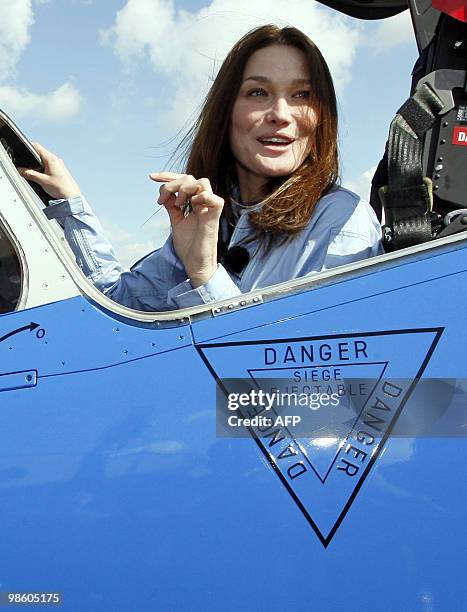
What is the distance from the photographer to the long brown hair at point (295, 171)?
1.80m

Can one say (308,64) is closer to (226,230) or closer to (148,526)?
(226,230)

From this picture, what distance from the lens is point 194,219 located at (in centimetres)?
157

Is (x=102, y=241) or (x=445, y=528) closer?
(x=445, y=528)

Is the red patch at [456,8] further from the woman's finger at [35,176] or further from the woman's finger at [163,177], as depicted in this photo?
the woman's finger at [35,176]

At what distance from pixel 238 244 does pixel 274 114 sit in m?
0.37

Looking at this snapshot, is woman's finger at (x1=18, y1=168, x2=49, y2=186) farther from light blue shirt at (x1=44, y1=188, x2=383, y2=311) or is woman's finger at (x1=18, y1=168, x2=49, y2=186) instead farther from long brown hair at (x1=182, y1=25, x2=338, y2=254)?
long brown hair at (x1=182, y1=25, x2=338, y2=254)

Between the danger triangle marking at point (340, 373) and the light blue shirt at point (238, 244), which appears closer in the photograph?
the danger triangle marking at point (340, 373)

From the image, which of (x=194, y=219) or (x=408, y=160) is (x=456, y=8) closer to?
(x=408, y=160)

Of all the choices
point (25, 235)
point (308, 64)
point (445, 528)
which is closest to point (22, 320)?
point (25, 235)

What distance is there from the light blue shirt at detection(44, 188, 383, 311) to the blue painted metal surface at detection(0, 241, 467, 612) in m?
0.21

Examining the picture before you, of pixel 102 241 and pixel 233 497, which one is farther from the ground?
pixel 102 241

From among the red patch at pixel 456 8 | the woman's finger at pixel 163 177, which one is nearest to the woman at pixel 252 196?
the woman's finger at pixel 163 177

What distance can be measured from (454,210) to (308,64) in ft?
2.08

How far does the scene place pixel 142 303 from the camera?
1896 mm
